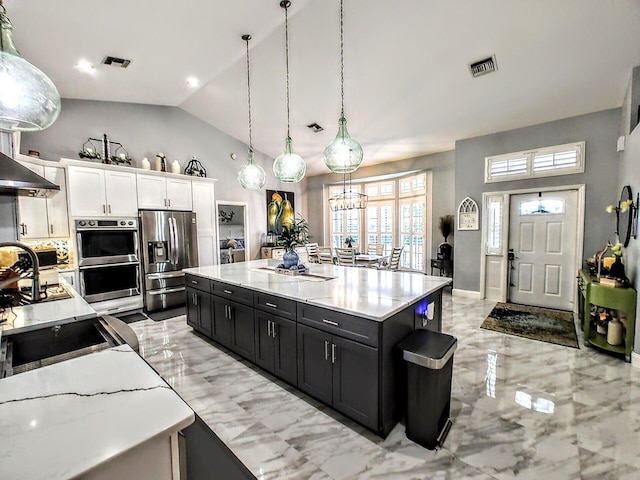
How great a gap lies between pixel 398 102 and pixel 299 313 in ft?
12.2

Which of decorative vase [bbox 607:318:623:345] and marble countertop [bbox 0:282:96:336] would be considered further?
decorative vase [bbox 607:318:623:345]

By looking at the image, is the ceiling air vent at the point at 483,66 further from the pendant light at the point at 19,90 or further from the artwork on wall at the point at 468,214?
the pendant light at the point at 19,90

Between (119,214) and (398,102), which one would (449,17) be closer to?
(398,102)

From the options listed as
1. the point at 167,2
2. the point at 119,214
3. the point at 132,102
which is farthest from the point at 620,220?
the point at 132,102

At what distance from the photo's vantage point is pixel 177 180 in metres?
5.12

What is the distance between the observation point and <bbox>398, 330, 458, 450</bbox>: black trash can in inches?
72.7

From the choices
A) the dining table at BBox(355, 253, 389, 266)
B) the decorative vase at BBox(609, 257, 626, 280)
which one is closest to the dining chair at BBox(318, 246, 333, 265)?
the dining table at BBox(355, 253, 389, 266)

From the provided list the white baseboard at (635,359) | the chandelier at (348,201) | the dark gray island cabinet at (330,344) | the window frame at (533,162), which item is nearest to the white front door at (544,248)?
the window frame at (533,162)

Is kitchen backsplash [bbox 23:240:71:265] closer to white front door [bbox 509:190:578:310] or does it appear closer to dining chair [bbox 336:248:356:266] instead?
dining chair [bbox 336:248:356:266]

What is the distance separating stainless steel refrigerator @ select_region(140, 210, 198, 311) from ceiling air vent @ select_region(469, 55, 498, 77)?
4794 millimetres

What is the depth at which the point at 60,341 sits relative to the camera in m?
1.68

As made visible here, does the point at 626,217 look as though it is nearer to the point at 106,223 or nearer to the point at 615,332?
the point at 615,332

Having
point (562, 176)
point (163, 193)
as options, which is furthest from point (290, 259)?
point (562, 176)

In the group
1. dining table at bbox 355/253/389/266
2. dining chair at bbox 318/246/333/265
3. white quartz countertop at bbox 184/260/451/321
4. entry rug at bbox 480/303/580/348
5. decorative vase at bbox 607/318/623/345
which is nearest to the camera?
white quartz countertop at bbox 184/260/451/321
